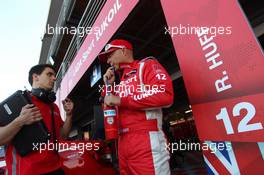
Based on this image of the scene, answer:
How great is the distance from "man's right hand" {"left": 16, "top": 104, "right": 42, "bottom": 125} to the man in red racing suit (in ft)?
1.73

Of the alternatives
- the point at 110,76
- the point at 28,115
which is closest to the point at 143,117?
the point at 110,76

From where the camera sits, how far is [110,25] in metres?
2.69

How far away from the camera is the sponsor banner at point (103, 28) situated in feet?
7.64

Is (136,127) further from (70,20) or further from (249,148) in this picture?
(70,20)

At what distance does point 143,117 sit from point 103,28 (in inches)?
75.7

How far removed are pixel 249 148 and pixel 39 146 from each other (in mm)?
1334

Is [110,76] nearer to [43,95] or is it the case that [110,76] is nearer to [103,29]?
[43,95]

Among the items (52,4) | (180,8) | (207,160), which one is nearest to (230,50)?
(180,8)

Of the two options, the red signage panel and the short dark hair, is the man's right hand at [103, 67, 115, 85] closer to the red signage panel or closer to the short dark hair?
the red signage panel

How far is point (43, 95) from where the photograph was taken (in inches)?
67.3

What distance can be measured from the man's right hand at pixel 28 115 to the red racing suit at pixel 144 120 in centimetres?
61

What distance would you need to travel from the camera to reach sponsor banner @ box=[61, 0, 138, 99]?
7.64 ft

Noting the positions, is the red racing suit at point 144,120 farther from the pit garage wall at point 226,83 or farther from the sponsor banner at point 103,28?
the sponsor banner at point 103,28

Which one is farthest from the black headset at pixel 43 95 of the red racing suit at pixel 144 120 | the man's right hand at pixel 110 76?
the red racing suit at pixel 144 120
